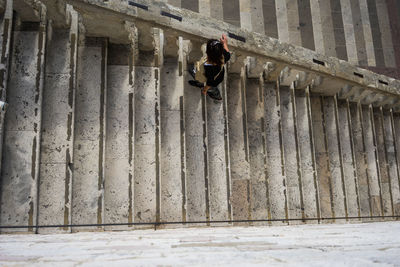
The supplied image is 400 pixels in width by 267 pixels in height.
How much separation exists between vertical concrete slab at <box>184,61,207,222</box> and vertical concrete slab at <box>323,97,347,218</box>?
2986 millimetres

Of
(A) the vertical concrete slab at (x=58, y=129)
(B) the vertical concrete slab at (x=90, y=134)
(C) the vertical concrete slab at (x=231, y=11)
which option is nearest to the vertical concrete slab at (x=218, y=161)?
(B) the vertical concrete slab at (x=90, y=134)

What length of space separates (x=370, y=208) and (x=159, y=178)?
491 cm

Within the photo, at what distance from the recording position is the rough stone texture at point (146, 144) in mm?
5270

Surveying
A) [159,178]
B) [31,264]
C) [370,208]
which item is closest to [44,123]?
[159,178]

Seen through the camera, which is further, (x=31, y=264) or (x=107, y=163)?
(x=107, y=163)

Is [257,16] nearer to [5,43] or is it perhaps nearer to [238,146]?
[238,146]

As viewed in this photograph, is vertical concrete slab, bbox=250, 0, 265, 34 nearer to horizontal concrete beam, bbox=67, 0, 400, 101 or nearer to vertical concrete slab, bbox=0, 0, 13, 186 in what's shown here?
horizontal concrete beam, bbox=67, 0, 400, 101

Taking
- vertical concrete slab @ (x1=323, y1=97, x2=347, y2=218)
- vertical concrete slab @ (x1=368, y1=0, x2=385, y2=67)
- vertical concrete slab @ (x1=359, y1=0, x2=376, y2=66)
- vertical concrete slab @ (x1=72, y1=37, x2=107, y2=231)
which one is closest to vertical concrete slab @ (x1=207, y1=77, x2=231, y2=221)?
vertical concrete slab @ (x1=72, y1=37, x2=107, y2=231)

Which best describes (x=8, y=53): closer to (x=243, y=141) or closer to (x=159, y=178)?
(x=159, y=178)

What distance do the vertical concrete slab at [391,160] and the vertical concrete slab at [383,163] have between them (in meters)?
0.09

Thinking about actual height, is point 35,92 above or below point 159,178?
above

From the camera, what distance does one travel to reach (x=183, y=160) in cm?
557

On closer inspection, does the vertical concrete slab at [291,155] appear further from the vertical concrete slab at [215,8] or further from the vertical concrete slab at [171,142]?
the vertical concrete slab at [215,8]

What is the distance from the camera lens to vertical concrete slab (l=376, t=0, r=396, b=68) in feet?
30.4
